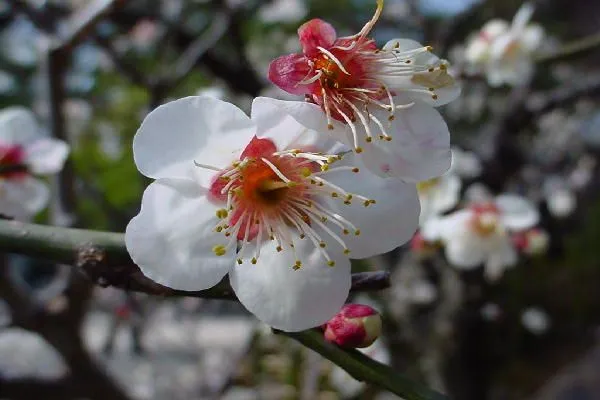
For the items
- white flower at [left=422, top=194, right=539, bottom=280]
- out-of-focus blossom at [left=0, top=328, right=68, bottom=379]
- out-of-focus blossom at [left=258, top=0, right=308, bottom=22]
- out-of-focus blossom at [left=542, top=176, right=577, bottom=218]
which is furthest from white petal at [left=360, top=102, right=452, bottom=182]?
out-of-focus blossom at [left=258, top=0, right=308, bottom=22]

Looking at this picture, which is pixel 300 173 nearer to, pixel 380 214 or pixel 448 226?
pixel 380 214

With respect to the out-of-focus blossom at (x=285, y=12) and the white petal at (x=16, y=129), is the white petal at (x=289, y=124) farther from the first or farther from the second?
the out-of-focus blossom at (x=285, y=12)

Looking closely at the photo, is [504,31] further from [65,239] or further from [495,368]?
[65,239]

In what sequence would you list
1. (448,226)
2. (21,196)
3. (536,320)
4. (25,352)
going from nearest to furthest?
(21,196), (448,226), (536,320), (25,352)

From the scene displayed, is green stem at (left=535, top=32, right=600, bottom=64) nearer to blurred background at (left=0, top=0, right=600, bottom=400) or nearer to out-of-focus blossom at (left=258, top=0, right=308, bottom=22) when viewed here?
blurred background at (left=0, top=0, right=600, bottom=400)

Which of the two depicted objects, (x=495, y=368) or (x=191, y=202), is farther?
(x=495, y=368)

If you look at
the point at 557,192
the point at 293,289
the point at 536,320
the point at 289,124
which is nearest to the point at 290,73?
the point at 289,124

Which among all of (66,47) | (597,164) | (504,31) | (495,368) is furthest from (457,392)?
(66,47)
